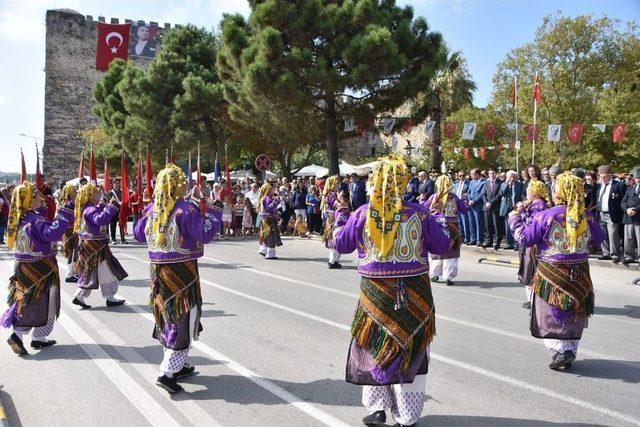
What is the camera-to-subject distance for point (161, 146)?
31719 millimetres

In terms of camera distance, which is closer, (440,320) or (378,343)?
(378,343)

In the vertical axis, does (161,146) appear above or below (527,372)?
above

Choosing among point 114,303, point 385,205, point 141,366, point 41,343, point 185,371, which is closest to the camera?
point 385,205

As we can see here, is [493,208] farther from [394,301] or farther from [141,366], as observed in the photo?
[394,301]

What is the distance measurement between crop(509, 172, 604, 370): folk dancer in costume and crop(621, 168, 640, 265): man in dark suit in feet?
23.1

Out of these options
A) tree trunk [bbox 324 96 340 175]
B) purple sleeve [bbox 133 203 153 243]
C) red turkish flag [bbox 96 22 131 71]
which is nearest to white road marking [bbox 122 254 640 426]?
purple sleeve [bbox 133 203 153 243]

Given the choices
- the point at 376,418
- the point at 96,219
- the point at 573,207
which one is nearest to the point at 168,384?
the point at 376,418

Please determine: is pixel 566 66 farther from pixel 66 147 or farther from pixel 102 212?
pixel 66 147

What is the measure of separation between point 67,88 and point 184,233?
2200 inches

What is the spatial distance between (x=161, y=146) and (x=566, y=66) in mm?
22211

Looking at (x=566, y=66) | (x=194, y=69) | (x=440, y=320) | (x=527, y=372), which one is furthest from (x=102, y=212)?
(x=566, y=66)

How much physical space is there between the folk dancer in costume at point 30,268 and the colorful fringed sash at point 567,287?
16.6 ft

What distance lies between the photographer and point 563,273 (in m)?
5.90

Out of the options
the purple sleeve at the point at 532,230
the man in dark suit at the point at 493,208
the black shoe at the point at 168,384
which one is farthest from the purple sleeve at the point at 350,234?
the man in dark suit at the point at 493,208
